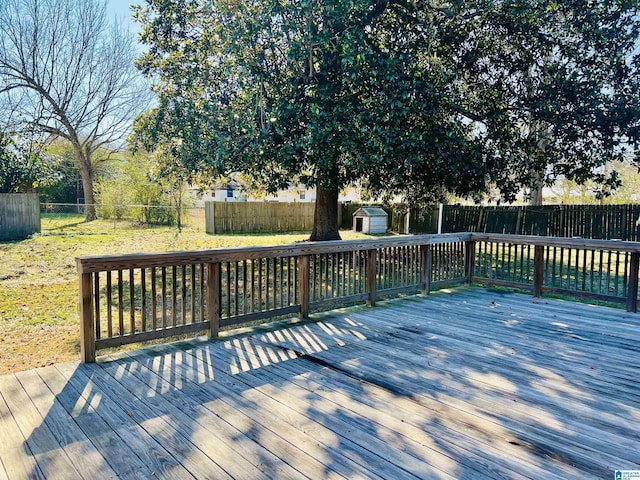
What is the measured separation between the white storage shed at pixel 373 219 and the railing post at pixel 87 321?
40.4ft

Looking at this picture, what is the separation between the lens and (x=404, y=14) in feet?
21.9

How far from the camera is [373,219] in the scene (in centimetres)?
1502

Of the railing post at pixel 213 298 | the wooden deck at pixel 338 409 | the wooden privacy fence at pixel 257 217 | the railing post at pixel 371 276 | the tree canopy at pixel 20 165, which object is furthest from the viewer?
the wooden privacy fence at pixel 257 217

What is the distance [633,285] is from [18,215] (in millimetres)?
13451

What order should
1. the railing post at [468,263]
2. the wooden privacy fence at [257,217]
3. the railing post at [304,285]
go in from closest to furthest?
the railing post at [304,285] < the railing post at [468,263] < the wooden privacy fence at [257,217]

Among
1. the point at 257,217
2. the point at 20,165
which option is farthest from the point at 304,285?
the point at 20,165

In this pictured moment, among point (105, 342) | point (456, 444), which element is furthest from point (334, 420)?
point (105, 342)

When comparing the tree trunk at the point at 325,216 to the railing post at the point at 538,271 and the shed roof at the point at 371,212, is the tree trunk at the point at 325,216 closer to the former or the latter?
the railing post at the point at 538,271

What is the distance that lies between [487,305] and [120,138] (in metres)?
18.1

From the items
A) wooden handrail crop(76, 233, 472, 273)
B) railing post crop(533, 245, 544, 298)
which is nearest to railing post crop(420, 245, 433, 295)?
wooden handrail crop(76, 233, 472, 273)

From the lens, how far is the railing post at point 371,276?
507cm

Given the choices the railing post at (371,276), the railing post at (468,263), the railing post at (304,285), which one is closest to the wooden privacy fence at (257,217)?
the railing post at (468,263)

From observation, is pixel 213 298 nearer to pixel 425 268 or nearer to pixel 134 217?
pixel 425 268

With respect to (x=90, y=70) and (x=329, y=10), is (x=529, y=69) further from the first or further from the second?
(x=90, y=70)
